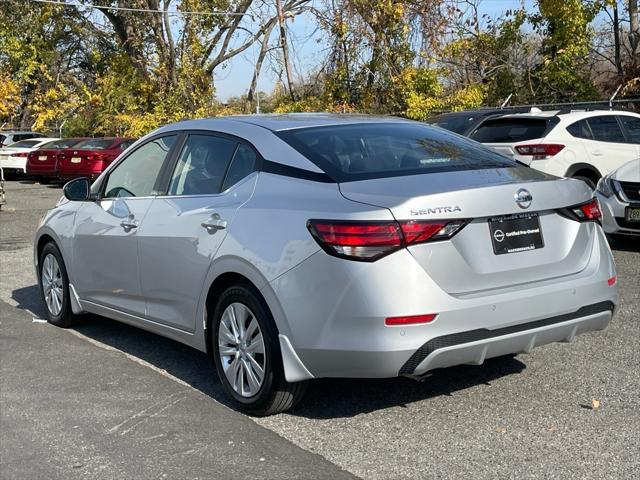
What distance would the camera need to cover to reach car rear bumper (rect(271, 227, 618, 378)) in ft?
13.4

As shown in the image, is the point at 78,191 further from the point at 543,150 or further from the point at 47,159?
the point at 47,159

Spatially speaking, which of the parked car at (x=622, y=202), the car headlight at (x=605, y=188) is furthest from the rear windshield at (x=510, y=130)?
the parked car at (x=622, y=202)

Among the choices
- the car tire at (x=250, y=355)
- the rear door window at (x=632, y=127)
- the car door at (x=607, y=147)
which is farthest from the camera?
the rear door window at (x=632, y=127)

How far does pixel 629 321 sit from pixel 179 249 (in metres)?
3.54

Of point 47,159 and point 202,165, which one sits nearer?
point 202,165

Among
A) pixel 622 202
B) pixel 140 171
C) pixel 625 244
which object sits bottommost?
pixel 625 244

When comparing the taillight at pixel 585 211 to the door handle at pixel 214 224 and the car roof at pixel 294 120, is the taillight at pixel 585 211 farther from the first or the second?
the door handle at pixel 214 224

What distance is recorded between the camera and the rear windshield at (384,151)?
4.61m

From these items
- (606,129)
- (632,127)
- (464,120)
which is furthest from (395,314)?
(464,120)

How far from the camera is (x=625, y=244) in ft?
35.0

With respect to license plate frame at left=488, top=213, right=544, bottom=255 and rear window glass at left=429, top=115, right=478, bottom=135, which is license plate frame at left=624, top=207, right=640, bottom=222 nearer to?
rear window glass at left=429, top=115, right=478, bottom=135

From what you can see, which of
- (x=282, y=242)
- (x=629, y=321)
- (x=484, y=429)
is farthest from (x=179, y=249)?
(x=629, y=321)

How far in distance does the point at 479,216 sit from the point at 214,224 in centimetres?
154

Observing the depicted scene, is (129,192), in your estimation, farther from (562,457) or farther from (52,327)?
(562,457)
